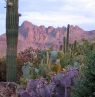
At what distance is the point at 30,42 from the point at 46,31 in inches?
87.7

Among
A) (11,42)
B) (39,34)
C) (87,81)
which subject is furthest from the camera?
(39,34)

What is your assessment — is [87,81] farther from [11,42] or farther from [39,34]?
[39,34]

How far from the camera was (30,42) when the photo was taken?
55.4 m

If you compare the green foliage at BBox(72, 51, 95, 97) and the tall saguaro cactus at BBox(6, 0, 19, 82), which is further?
the tall saguaro cactus at BBox(6, 0, 19, 82)

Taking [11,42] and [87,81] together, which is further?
[11,42]

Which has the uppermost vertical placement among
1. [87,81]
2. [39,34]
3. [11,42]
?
[39,34]

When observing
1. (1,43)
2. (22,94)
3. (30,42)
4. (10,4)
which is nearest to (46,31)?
(30,42)

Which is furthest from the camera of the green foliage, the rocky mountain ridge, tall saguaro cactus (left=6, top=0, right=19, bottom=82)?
the rocky mountain ridge

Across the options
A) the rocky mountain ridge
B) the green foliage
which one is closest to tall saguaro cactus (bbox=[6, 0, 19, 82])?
the green foliage

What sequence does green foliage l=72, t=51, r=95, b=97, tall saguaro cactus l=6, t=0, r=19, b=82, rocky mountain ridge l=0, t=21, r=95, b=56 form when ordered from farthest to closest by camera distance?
1. rocky mountain ridge l=0, t=21, r=95, b=56
2. tall saguaro cactus l=6, t=0, r=19, b=82
3. green foliage l=72, t=51, r=95, b=97

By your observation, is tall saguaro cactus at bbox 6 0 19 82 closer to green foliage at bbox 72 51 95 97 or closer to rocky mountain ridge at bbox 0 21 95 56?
green foliage at bbox 72 51 95 97

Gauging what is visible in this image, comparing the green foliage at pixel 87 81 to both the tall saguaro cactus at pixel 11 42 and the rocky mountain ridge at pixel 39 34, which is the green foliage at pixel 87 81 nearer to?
the tall saguaro cactus at pixel 11 42

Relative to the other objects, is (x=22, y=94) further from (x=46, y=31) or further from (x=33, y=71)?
(x=46, y=31)

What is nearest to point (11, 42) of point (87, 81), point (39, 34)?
point (87, 81)
